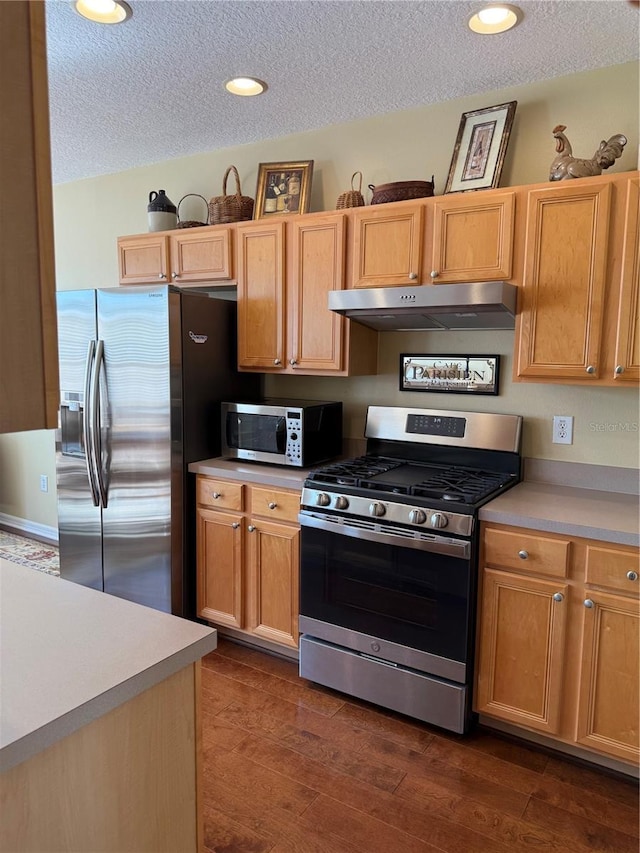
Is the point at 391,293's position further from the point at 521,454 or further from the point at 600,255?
the point at 521,454

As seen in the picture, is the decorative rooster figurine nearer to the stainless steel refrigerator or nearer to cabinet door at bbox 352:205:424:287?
cabinet door at bbox 352:205:424:287

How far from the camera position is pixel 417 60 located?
2375mm

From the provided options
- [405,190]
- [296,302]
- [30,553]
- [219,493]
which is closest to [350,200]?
[405,190]

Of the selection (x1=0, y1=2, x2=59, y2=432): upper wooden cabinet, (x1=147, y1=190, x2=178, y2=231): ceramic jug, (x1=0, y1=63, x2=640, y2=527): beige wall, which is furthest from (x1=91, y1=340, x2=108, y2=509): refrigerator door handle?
(x1=0, y1=2, x2=59, y2=432): upper wooden cabinet

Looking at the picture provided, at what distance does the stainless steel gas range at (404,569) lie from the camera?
2.27m

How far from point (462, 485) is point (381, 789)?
114 centimetres

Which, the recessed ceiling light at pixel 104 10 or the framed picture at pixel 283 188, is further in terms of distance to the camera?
the framed picture at pixel 283 188

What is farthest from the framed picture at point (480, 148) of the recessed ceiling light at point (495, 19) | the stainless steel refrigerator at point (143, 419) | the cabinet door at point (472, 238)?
the stainless steel refrigerator at point (143, 419)

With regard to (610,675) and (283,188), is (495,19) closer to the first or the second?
(283,188)

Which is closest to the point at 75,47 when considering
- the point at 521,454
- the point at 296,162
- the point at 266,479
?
the point at 296,162

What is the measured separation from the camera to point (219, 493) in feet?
9.69

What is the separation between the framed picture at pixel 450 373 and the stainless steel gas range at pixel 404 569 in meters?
0.13

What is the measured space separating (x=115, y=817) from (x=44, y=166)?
1.07 meters

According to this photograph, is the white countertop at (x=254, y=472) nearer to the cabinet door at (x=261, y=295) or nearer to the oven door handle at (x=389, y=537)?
the oven door handle at (x=389, y=537)
